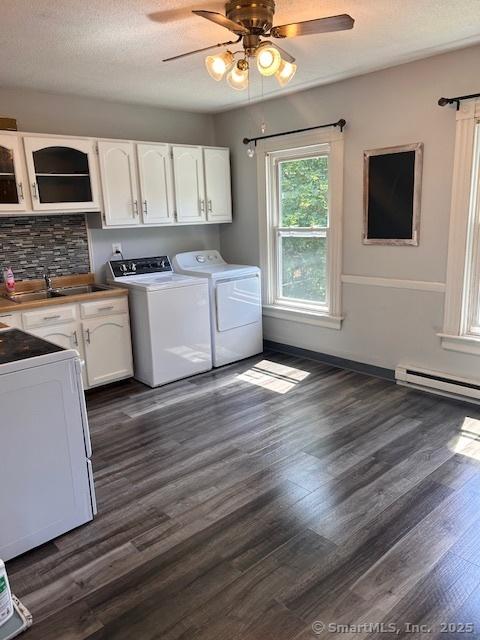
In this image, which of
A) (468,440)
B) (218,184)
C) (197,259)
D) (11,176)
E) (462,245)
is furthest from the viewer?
(197,259)

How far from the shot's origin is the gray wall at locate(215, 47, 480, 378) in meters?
3.33

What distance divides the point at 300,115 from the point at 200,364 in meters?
2.41

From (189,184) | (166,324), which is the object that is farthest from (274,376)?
(189,184)

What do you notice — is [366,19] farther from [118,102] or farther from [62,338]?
[62,338]

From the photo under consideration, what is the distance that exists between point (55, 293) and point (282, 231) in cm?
220

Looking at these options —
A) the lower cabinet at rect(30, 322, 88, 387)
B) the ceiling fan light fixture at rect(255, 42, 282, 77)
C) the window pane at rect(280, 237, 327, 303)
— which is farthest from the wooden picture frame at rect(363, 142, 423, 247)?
the lower cabinet at rect(30, 322, 88, 387)

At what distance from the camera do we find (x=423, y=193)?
3471 millimetres

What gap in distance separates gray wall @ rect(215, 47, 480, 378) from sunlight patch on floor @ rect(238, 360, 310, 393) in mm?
388

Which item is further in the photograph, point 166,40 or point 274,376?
point 274,376

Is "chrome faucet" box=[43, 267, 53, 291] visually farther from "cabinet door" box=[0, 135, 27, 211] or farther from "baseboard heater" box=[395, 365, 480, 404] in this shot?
"baseboard heater" box=[395, 365, 480, 404]

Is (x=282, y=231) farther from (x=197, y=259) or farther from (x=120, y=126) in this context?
(x=120, y=126)

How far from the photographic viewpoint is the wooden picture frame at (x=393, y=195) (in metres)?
3.51

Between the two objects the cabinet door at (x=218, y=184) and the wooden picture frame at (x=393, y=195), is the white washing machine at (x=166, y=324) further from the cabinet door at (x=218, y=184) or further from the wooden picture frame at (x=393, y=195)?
the wooden picture frame at (x=393, y=195)

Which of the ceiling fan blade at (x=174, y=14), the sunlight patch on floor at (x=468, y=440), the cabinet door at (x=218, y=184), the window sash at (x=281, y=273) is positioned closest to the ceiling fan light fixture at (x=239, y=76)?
the ceiling fan blade at (x=174, y=14)
